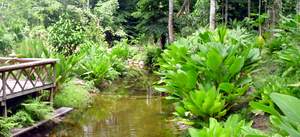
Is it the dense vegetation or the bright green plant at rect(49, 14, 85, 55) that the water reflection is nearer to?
the dense vegetation

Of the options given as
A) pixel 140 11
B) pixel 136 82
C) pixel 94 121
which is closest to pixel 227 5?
pixel 140 11

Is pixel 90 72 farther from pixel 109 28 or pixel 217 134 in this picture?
pixel 109 28

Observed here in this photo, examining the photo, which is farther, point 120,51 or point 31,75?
point 120,51

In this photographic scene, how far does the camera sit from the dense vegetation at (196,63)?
548cm

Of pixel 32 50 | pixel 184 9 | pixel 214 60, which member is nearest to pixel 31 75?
pixel 32 50

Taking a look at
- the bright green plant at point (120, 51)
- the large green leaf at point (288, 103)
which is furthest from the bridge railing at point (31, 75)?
the bright green plant at point (120, 51)

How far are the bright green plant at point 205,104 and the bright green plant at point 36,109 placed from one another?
2.96 metres

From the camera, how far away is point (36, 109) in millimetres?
7559

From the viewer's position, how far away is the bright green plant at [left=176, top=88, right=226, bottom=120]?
19.3ft

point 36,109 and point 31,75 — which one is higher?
point 31,75

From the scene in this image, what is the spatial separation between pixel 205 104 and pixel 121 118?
10.7 ft

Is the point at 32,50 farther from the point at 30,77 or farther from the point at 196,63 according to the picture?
the point at 196,63

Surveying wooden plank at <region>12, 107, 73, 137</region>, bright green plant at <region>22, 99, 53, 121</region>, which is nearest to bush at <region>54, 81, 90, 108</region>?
wooden plank at <region>12, 107, 73, 137</region>

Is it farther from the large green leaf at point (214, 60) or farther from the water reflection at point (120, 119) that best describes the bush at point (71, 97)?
the large green leaf at point (214, 60)
